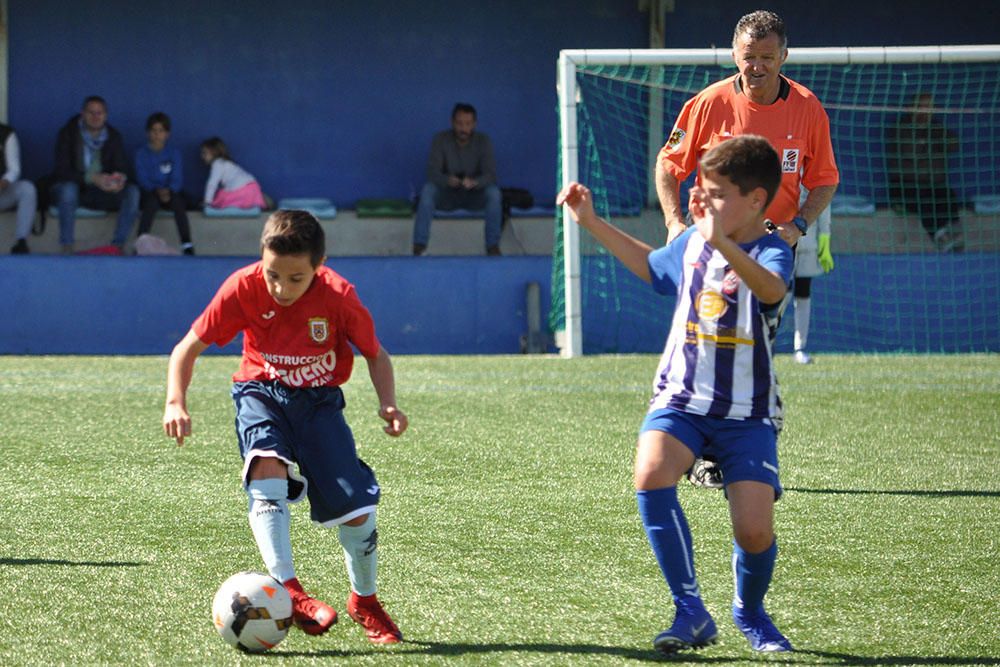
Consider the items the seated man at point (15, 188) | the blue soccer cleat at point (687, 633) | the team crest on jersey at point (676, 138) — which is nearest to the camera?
the blue soccer cleat at point (687, 633)

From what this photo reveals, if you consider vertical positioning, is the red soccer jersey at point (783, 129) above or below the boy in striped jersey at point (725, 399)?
above

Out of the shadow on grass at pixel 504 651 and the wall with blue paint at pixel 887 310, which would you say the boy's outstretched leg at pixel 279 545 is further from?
the wall with blue paint at pixel 887 310

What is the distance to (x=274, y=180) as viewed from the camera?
48.8ft

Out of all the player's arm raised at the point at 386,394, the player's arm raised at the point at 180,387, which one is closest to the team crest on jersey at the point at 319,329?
the player's arm raised at the point at 386,394

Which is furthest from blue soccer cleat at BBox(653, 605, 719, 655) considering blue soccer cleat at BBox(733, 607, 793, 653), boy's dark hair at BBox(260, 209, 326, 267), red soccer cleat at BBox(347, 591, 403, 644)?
boy's dark hair at BBox(260, 209, 326, 267)

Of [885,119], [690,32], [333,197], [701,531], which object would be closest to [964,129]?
[885,119]

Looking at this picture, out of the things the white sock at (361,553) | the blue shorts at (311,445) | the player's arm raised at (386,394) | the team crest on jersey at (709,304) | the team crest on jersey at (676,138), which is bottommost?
the white sock at (361,553)

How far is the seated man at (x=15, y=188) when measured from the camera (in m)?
12.8

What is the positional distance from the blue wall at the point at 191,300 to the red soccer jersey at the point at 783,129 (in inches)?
256

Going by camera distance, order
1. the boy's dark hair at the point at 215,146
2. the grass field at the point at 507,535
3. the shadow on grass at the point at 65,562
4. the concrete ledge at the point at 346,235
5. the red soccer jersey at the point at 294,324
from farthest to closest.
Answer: the boy's dark hair at the point at 215,146
the concrete ledge at the point at 346,235
the shadow on grass at the point at 65,562
the red soccer jersey at the point at 294,324
the grass field at the point at 507,535

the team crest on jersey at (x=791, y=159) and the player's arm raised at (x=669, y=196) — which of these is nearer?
the player's arm raised at (x=669, y=196)

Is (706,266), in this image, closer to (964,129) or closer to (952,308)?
(952,308)

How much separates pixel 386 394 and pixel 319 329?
26cm

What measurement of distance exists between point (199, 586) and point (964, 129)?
1193 centimetres
